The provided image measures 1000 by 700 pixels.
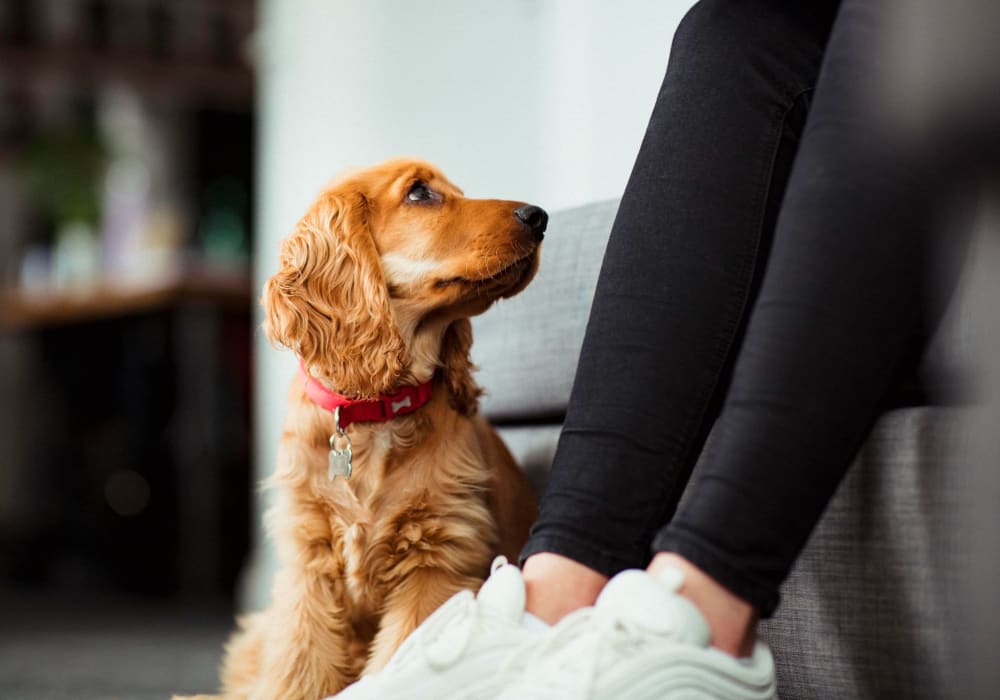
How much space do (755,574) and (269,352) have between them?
2.99m

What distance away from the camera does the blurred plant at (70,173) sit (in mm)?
5359

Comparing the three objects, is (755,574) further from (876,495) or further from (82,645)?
(82,645)

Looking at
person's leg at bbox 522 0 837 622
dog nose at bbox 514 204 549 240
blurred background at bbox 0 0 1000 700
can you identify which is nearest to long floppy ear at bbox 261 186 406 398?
dog nose at bbox 514 204 549 240

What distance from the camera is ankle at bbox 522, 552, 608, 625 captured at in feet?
2.68

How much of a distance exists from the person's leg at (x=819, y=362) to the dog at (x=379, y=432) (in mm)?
510

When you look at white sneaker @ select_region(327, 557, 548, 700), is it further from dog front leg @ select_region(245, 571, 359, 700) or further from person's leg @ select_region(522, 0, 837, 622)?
dog front leg @ select_region(245, 571, 359, 700)

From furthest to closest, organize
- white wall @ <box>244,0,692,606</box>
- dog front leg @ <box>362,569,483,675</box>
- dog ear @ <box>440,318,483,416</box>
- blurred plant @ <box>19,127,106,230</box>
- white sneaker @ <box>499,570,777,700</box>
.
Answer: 1. blurred plant @ <box>19,127,106,230</box>
2. white wall @ <box>244,0,692,606</box>
3. dog ear @ <box>440,318,483,416</box>
4. dog front leg @ <box>362,569,483,675</box>
5. white sneaker @ <box>499,570,777,700</box>

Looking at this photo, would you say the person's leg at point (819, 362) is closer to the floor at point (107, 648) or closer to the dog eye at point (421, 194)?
the dog eye at point (421, 194)

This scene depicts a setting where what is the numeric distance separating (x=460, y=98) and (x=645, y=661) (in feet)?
8.05

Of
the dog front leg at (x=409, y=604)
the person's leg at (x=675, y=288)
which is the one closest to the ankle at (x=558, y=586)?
the person's leg at (x=675, y=288)

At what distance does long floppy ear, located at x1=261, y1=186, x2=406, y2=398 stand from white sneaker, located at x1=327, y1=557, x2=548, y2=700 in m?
0.46

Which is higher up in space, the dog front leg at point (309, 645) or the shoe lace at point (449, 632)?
the shoe lace at point (449, 632)

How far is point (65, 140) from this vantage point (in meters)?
5.52

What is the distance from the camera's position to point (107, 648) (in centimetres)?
255
